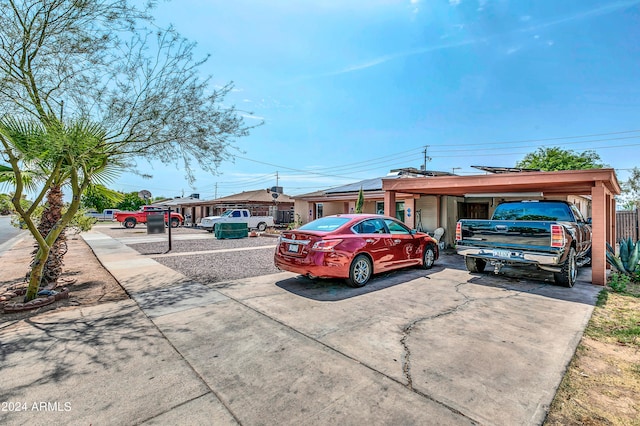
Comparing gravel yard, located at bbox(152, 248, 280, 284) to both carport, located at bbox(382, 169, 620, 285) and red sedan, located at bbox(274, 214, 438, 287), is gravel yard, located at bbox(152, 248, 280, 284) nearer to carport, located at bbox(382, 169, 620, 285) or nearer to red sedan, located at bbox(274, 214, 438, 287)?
red sedan, located at bbox(274, 214, 438, 287)

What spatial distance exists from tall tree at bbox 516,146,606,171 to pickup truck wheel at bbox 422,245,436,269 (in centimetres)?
2931

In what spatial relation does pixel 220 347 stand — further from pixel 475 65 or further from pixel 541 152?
pixel 541 152

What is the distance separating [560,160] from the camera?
30.2 m

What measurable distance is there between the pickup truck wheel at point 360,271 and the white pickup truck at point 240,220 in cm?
1670

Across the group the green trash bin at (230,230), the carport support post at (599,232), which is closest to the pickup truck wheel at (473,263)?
the carport support post at (599,232)

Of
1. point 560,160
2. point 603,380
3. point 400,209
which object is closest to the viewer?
point 603,380

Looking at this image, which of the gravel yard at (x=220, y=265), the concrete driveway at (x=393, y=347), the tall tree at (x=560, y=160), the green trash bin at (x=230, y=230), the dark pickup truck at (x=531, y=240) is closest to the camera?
the concrete driveway at (x=393, y=347)

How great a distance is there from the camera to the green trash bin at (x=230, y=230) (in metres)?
18.0

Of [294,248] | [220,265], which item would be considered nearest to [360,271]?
[294,248]

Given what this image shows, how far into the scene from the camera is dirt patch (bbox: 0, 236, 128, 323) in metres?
Result: 5.07

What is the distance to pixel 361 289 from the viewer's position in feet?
20.2

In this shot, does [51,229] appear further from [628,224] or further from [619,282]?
[628,224]

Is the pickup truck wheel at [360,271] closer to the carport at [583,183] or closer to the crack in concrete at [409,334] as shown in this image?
the crack in concrete at [409,334]

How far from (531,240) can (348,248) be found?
3957 mm
